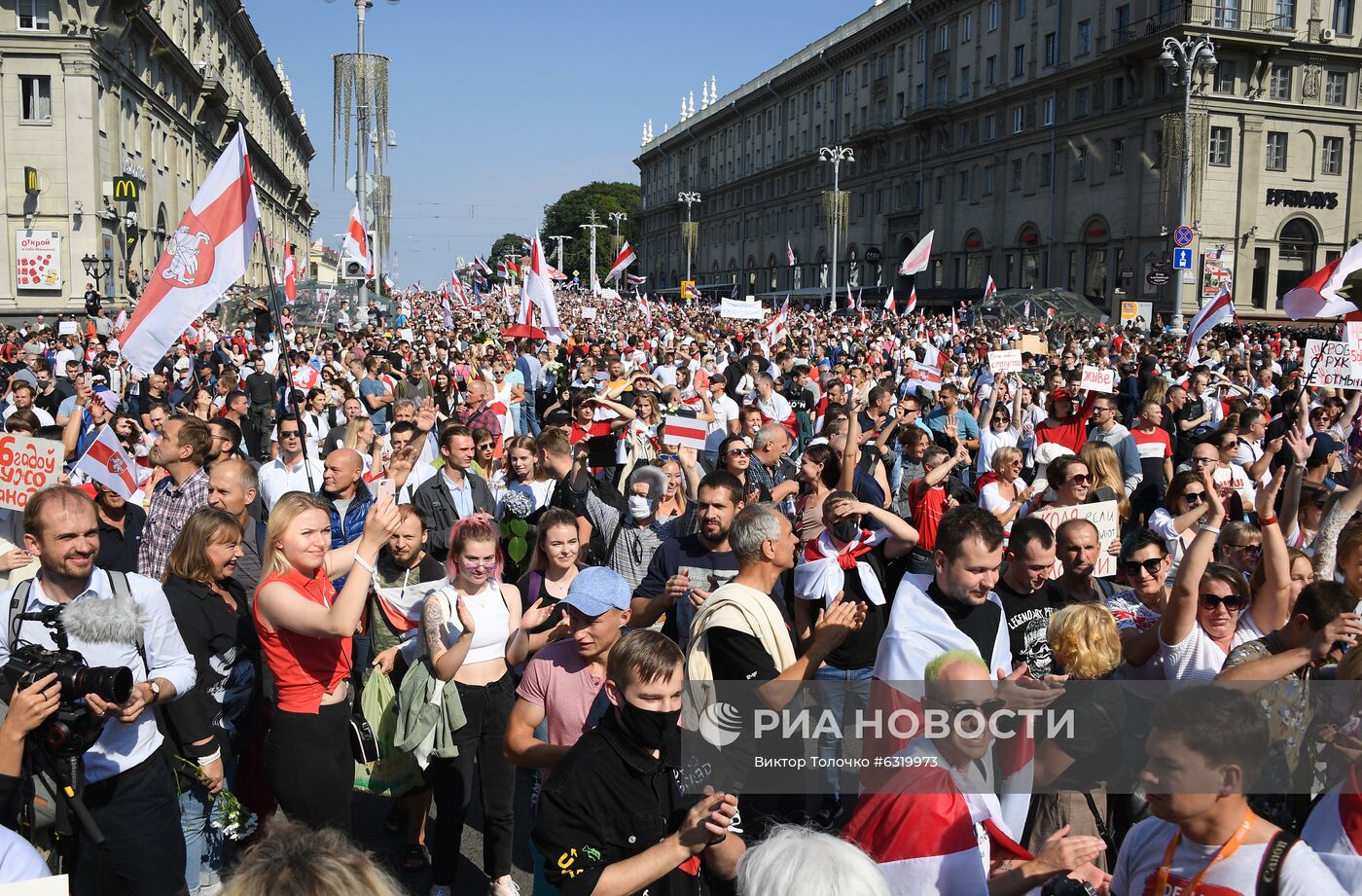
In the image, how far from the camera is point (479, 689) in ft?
15.9

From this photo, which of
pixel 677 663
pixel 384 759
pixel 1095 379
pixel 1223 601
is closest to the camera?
pixel 677 663

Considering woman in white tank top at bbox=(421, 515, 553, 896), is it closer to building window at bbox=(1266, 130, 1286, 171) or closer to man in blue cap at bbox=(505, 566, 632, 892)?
man in blue cap at bbox=(505, 566, 632, 892)

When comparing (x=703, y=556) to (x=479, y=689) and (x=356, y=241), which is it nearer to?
(x=479, y=689)

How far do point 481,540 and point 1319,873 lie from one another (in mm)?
3240

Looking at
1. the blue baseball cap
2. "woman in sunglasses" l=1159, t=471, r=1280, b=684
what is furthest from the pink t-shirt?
"woman in sunglasses" l=1159, t=471, r=1280, b=684

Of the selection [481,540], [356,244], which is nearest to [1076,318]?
[356,244]

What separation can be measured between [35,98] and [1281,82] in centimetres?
4800

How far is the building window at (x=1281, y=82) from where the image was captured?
45.3m

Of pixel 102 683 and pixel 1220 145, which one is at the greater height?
pixel 1220 145

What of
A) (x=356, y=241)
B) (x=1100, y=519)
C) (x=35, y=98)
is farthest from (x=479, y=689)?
(x=35, y=98)

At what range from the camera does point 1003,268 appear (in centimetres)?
5712

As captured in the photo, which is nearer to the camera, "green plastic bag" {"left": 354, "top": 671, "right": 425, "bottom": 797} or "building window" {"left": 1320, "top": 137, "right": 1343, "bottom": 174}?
"green plastic bag" {"left": 354, "top": 671, "right": 425, "bottom": 797}

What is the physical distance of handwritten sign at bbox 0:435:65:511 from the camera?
6.15 m

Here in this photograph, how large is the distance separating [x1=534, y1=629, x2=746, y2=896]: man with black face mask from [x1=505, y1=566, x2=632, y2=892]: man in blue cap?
745 millimetres
